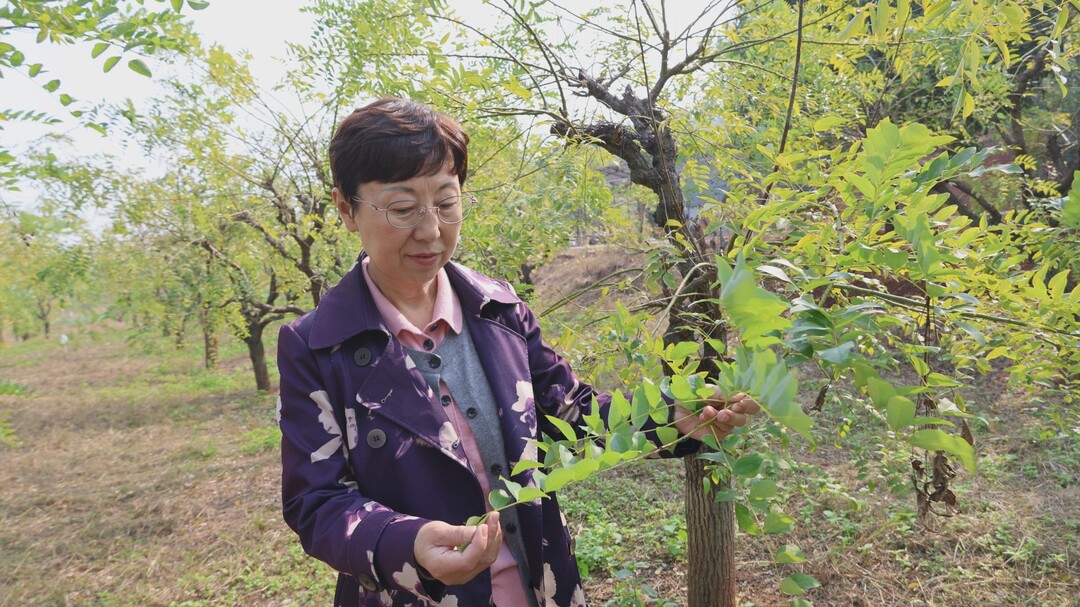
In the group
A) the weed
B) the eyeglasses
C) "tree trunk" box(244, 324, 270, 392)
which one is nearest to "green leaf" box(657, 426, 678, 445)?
the eyeglasses

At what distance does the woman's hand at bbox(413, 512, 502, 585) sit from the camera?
92 centimetres

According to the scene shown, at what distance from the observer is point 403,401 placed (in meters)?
1.21

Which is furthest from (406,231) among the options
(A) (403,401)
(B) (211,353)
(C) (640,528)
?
(B) (211,353)

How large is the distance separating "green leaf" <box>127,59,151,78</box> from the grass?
133 centimetres

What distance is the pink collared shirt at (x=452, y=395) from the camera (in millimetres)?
1290

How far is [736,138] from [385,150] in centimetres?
236

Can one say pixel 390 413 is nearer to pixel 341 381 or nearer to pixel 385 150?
pixel 341 381

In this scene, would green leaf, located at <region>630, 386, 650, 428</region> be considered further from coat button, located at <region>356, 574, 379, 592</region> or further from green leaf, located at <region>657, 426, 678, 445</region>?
coat button, located at <region>356, 574, 379, 592</region>

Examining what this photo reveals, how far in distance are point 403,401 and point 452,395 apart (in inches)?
4.9

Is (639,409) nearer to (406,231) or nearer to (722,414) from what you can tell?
(722,414)

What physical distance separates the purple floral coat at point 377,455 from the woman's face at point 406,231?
0.10m

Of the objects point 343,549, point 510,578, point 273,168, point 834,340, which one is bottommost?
point 510,578

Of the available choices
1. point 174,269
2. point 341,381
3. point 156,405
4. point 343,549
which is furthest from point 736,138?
point 156,405

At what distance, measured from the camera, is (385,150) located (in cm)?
121
